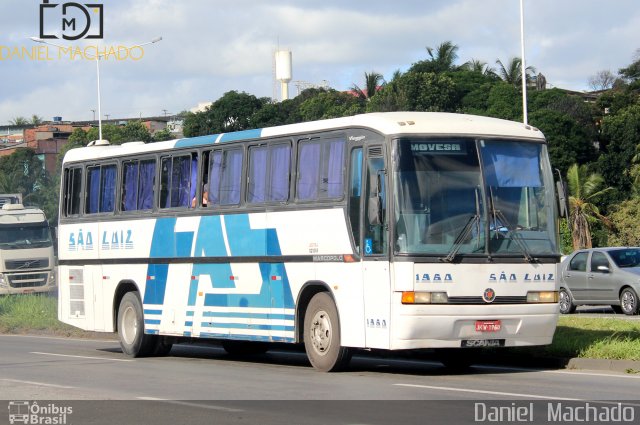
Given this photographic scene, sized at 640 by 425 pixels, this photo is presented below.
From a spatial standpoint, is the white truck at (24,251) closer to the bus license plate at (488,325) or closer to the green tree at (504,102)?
the bus license plate at (488,325)

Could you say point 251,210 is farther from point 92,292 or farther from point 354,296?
point 92,292

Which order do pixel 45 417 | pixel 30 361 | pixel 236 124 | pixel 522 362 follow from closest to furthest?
pixel 45 417 < pixel 522 362 < pixel 30 361 < pixel 236 124

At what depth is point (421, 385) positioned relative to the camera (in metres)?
14.4

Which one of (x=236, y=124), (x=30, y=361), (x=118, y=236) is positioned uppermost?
(x=236, y=124)

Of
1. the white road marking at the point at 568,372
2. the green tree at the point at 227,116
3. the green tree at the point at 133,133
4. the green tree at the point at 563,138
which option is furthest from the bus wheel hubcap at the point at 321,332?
the green tree at the point at 133,133

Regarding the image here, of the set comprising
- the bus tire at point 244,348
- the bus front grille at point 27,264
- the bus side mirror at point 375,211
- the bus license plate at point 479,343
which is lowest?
the bus tire at point 244,348

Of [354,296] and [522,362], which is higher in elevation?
[354,296]

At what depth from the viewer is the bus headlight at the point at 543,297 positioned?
1574 cm

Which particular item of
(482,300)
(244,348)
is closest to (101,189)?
(244,348)

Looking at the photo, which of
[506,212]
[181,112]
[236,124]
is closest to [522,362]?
[506,212]

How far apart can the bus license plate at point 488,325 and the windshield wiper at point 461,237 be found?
0.92 m

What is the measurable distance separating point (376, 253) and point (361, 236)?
0.37 metres

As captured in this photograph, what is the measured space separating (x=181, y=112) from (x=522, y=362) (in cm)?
13727

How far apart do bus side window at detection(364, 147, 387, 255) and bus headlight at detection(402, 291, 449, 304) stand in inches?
26.9
